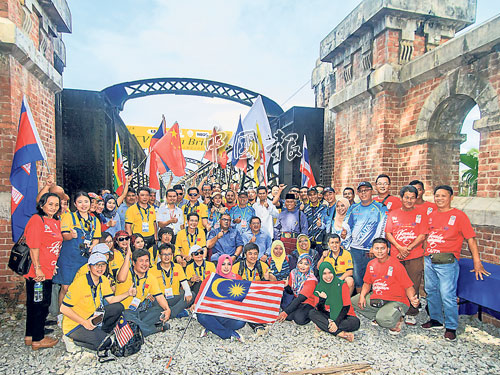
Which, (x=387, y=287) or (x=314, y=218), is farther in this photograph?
(x=314, y=218)

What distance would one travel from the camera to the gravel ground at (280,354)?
3.33 metres

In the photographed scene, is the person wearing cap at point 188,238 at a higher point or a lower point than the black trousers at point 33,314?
higher

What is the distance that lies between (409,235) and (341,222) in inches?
41.6

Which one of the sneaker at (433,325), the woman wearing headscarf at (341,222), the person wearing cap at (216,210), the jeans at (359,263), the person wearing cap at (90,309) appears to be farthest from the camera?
the person wearing cap at (216,210)

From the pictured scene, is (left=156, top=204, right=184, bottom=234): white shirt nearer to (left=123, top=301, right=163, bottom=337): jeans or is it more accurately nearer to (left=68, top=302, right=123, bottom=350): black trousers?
(left=123, top=301, right=163, bottom=337): jeans

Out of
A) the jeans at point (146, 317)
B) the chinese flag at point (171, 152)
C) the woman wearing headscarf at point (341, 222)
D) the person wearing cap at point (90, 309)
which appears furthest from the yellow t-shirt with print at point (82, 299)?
the chinese flag at point (171, 152)

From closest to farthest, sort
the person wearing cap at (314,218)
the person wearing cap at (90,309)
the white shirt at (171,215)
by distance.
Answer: the person wearing cap at (90,309) → the person wearing cap at (314,218) → the white shirt at (171,215)

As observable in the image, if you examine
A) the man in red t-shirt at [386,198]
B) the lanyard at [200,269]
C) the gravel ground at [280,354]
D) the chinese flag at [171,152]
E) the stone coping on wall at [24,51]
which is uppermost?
the stone coping on wall at [24,51]

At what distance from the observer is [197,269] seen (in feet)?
15.6

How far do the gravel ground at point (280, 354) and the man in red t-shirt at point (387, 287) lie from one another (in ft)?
0.82

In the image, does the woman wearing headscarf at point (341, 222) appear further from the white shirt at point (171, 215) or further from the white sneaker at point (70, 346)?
the white sneaker at point (70, 346)

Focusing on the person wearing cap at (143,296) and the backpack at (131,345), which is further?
the person wearing cap at (143,296)

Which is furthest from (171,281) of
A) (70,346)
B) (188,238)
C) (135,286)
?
(70,346)

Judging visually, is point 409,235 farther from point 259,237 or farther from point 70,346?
point 70,346
